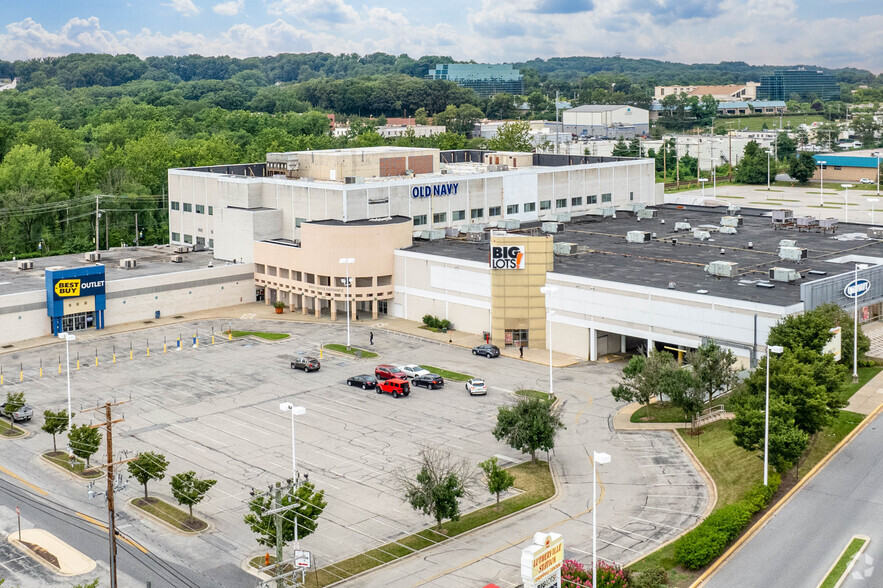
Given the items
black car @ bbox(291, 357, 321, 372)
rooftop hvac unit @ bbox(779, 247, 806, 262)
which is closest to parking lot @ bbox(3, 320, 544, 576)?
black car @ bbox(291, 357, 321, 372)

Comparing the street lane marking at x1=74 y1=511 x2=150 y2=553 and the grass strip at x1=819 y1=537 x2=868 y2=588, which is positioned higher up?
the grass strip at x1=819 y1=537 x2=868 y2=588

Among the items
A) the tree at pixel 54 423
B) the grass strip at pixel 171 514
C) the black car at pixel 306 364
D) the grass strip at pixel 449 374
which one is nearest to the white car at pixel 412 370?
the grass strip at pixel 449 374

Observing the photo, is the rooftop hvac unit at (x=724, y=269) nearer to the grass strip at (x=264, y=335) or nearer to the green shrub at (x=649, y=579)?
the grass strip at (x=264, y=335)

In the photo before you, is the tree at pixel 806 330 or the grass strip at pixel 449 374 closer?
the tree at pixel 806 330

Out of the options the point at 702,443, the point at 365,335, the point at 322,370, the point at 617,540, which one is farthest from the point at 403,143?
the point at 617,540

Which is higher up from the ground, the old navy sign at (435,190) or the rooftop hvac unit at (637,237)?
the old navy sign at (435,190)

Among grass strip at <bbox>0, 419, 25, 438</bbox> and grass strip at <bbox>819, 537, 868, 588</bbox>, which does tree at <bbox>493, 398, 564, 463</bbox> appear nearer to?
grass strip at <bbox>819, 537, 868, 588</bbox>

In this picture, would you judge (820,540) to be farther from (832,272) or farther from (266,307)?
(266,307)
